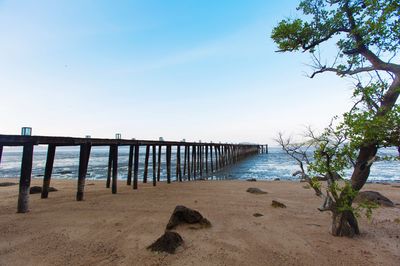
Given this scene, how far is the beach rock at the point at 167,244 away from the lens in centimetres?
520

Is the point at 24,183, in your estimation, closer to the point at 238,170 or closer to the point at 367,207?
the point at 367,207

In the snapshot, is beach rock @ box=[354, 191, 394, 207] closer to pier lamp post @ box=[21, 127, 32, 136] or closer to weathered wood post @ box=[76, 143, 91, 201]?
weathered wood post @ box=[76, 143, 91, 201]

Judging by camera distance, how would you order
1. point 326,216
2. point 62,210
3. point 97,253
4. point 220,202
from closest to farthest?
point 97,253
point 326,216
point 62,210
point 220,202

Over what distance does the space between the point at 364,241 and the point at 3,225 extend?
28.7ft

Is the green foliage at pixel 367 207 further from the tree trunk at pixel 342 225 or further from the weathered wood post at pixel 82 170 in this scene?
the weathered wood post at pixel 82 170

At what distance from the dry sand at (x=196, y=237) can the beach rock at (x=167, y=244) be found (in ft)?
0.46

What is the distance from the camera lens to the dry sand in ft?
16.3

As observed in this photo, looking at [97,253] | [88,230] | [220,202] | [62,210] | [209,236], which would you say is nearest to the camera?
[97,253]

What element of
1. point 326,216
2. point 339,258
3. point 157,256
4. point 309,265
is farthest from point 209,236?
point 326,216

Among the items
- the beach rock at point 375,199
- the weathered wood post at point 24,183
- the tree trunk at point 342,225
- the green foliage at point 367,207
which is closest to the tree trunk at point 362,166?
the green foliage at point 367,207

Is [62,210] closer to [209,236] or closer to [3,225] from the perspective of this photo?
[3,225]

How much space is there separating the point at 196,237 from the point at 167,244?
0.91 metres

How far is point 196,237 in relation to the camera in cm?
598

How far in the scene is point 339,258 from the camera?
16.5ft
